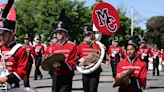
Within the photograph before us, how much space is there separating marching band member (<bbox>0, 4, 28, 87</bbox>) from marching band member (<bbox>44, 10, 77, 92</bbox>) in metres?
2.94

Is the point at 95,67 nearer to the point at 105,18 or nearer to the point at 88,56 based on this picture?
the point at 88,56

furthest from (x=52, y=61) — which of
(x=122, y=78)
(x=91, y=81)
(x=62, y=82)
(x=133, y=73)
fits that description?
(x=91, y=81)

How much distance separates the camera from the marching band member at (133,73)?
318 inches

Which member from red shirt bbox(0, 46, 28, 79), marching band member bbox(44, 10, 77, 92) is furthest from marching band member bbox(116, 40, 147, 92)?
red shirt bbox(0, 46, 28, 79)

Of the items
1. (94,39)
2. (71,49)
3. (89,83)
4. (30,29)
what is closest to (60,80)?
(71,49)

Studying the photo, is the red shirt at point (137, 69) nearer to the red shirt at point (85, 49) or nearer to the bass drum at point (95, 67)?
the bass drum at point (95, 67)

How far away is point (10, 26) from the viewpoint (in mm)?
6066

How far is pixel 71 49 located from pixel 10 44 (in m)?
3.32

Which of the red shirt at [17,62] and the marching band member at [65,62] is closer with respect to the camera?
the red shirt at [17,62]

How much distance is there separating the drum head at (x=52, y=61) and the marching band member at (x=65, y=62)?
0.50 ft

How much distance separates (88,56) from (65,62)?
6.94 ft

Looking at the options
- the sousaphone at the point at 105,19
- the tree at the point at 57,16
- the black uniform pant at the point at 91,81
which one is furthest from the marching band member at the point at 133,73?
the tree at the point at 57,16

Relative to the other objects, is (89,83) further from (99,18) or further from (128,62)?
(99,18)

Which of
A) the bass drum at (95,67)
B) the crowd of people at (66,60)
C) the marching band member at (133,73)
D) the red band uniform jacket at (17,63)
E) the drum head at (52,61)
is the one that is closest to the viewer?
the crowd of people at (66,60)
